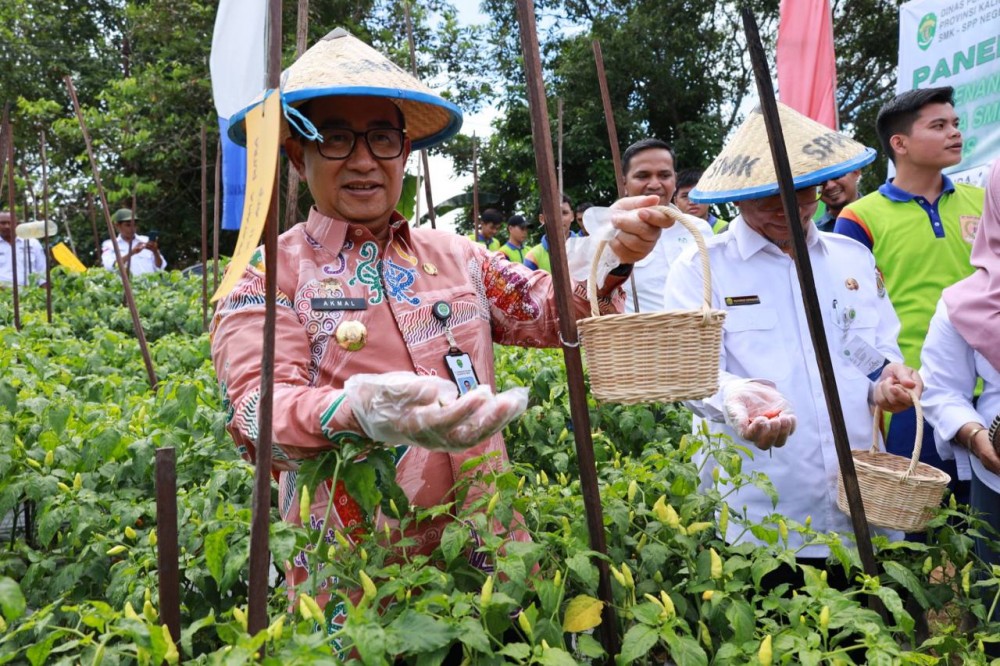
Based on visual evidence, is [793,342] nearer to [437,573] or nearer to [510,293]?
[510,293]

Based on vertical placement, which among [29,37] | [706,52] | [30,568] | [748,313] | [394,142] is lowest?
[30,568]

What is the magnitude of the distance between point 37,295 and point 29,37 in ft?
46.3

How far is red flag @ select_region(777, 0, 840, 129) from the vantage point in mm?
5098

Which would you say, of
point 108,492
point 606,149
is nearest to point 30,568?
point 108,492

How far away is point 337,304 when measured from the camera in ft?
5.95

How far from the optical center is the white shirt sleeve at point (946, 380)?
99.0 inches

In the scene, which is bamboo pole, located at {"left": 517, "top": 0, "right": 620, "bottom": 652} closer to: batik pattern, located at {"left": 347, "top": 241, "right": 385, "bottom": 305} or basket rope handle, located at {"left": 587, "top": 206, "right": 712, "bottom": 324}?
basket rope handle, located at {"left": 587, "top": 206, "right": 712, "bottom": 324}

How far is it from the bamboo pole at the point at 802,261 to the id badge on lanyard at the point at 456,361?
626 millimetres

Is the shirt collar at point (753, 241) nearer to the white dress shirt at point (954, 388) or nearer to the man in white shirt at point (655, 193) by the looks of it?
the white dress shirt at point (954, 388)

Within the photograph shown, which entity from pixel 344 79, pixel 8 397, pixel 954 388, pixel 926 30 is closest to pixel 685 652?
pixel 344 79

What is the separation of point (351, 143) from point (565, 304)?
24.2 inches

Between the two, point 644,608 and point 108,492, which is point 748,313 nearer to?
point 644,608

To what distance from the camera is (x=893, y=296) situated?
350 cm

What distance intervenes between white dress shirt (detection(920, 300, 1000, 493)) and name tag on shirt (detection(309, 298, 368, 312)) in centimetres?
156
